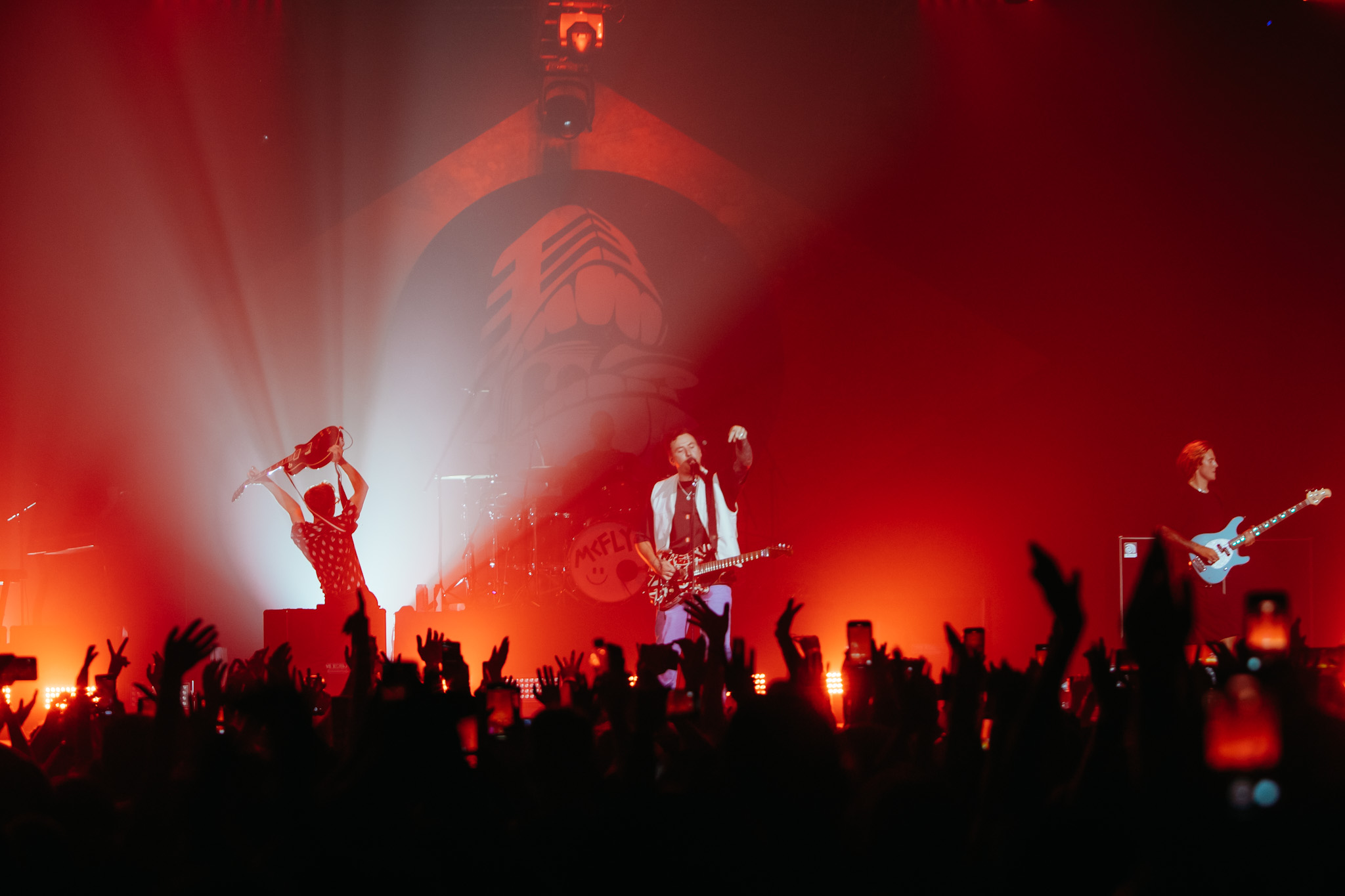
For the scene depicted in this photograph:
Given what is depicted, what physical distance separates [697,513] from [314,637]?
2.52 m

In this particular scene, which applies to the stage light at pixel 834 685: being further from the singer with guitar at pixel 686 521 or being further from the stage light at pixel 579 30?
the stage light at pixel 579 30

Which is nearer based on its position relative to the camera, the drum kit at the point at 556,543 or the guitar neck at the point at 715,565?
the guitar neck at the point at 715,565

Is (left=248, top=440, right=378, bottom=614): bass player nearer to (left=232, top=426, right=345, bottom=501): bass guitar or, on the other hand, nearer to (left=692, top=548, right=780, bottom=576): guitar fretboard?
(left=232, top=426, right=345, bottom=501): bass guitar

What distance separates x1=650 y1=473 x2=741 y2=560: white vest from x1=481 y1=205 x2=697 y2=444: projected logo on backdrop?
6.24 ft

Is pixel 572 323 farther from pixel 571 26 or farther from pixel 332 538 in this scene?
pixel 332 538

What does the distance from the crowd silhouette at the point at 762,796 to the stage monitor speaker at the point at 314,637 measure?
448 cm

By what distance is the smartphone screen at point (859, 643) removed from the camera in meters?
2.71

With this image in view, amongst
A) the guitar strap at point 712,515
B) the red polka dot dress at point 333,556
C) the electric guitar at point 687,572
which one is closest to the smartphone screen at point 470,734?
the electric guitar at point 687,572

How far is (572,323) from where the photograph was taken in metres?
8.10

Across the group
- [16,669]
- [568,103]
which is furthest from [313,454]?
[16,669]

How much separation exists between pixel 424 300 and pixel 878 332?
3.77 meters

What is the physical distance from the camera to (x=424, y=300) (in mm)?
8094

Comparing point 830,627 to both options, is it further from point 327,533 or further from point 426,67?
point 426,67

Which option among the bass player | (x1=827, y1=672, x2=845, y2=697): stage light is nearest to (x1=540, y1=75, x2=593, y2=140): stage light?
the bass player
